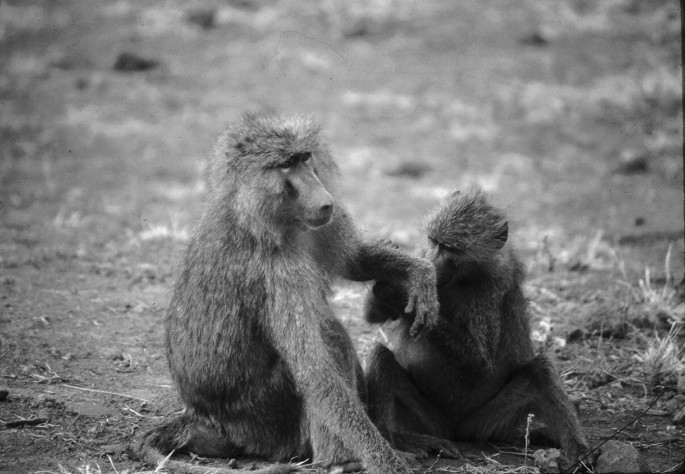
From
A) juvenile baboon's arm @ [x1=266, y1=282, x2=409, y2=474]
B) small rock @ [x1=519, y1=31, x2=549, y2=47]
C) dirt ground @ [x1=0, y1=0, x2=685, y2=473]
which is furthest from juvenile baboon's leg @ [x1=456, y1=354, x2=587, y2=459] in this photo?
small rock @ [x1=519, y1=31, x2=549, y2=47]

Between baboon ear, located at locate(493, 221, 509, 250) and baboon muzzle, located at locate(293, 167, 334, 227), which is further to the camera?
baboon ear, located at locate(493, 221, 509, 250)

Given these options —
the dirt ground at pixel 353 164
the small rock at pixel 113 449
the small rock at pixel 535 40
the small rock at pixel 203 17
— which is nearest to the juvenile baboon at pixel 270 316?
the small rock at pixel 113 449

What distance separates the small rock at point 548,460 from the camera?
404cm

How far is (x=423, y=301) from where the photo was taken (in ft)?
14.1

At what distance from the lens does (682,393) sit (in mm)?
5105

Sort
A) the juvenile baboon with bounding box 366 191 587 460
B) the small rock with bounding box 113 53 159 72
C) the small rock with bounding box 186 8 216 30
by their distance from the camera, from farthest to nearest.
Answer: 1. the small rock with bounding box 186 8 216 30
2. the small rock with bounding box 113 53 159 72
3. the juvenile baboon with bounding box 366 191 587 460

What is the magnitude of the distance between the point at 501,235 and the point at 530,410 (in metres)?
0.93

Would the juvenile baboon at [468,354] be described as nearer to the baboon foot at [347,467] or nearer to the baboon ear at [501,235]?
the baboon ear at [501,235]

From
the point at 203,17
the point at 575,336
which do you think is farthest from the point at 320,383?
the point at 203,17

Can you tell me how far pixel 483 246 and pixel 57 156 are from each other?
22.8 feet

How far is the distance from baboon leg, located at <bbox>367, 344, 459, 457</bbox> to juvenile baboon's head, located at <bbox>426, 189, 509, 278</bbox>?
585 millimetres

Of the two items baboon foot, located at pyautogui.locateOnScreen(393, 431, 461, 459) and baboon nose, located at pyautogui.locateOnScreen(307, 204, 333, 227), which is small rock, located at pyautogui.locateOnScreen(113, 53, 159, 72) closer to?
baboon nose, located at pyautogui.locateOnScreen(307, 204, 333, 227)

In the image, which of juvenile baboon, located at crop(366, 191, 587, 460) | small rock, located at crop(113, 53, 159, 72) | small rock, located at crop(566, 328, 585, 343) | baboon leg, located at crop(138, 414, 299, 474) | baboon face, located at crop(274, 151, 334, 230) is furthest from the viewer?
small rock, located at crop(113, 53, 159, 72)

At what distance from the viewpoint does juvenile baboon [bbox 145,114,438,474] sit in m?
3.98
